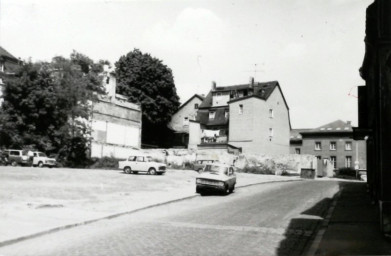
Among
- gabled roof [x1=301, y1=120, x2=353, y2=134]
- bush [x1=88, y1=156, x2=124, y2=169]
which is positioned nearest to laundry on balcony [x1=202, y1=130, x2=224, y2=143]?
gabled roof [x1=301, y1=120, x2=353, y2=134]

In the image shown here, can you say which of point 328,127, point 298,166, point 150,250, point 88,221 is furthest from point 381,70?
point 328,127

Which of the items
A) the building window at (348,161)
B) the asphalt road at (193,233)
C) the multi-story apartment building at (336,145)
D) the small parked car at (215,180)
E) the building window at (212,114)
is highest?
the building window at (212,114)

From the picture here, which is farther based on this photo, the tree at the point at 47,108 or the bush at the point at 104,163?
the bush at the point at 104,163

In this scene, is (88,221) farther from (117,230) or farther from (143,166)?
(143,166)

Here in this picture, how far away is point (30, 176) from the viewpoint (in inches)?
1088

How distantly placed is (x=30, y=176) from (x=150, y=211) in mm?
13832

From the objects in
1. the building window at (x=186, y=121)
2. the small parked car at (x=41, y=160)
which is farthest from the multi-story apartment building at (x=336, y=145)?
the small parked car at (x=41, y=160)

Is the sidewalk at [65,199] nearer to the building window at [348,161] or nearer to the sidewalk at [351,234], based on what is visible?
the sidewalk at [351,234]

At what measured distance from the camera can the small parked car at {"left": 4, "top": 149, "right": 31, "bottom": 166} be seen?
40.3 metres

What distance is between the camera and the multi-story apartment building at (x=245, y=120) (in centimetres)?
6091

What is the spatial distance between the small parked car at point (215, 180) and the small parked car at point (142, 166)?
1172 centimetres

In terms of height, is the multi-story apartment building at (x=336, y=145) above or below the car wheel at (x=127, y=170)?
above

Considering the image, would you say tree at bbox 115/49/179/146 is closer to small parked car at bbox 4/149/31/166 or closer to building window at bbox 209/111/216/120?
building window at bbox 209/111/216/120

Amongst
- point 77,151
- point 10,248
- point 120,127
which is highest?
point 120,127
